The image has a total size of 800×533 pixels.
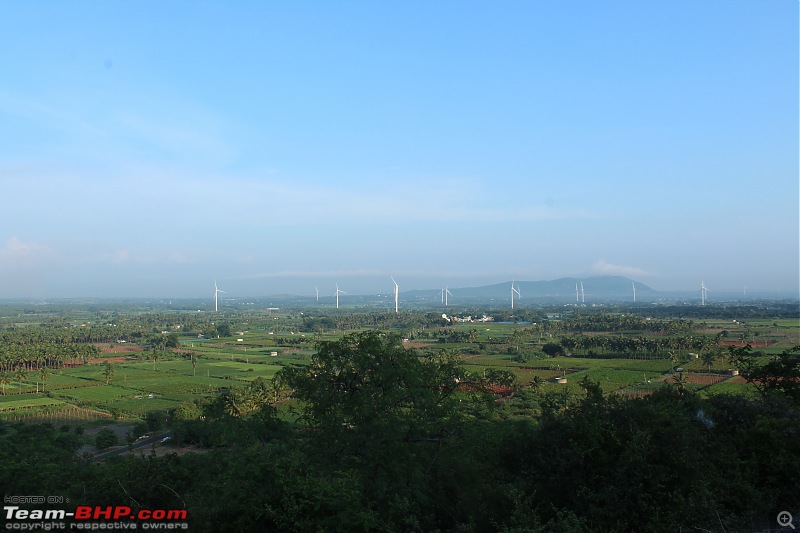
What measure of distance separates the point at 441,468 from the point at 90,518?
6592 mm

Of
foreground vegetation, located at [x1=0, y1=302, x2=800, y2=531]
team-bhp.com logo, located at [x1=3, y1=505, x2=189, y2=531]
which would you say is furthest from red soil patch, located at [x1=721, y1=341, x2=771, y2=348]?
team-bhp.com logo, located at [x1=3, y1=505, x2=189, y2=531]

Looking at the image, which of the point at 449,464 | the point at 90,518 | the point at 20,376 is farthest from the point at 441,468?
the point at 20,376

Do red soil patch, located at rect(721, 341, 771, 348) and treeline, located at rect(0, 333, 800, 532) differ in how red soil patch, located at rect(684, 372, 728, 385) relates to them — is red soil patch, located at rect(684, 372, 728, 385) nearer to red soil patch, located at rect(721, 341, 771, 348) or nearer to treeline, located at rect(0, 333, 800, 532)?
red soil patch, located at rect(721, 341, 771, 348)

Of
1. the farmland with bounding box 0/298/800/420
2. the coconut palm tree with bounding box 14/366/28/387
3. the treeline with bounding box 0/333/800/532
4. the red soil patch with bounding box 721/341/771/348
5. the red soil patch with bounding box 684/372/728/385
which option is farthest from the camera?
the red soil patch with bounding box 721/341/771/348

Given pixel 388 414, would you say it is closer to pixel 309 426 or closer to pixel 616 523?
pixel 309 426

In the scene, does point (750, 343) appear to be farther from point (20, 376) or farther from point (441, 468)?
point (20, 376)

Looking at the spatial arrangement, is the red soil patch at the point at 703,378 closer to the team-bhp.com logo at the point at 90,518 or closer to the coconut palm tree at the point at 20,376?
the team-bhp.com logo at the point at 90,518

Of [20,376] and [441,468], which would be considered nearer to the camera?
[441,468]

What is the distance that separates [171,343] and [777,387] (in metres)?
90.1

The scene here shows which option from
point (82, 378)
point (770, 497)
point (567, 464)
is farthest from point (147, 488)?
point (82, 378)

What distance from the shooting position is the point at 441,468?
11.5m

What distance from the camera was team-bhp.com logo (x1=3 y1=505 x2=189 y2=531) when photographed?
28.5 feet

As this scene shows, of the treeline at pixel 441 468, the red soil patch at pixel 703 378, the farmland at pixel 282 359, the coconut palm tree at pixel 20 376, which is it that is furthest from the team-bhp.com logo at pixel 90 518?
the coconut palm tree at pixel 20 376

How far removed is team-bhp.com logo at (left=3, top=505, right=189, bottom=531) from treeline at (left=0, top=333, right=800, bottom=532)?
0.34 m
